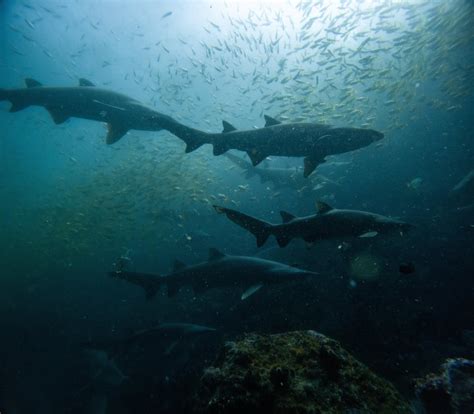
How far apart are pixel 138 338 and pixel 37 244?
1389 inches

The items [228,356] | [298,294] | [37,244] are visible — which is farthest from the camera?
[37,244]

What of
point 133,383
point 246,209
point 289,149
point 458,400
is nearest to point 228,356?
point 458,400

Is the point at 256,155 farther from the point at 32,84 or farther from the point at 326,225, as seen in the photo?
the point at 32,84

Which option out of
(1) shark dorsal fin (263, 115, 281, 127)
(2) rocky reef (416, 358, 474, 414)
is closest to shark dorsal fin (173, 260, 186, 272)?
(1) shark dorsal fin (263, 115, 281, 127)

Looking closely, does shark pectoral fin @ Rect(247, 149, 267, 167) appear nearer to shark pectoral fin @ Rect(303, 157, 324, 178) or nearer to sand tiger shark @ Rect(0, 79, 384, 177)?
sand tiger shark @ Rect(0, 79, 384, 177)

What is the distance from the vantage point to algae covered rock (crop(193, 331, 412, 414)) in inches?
74.5

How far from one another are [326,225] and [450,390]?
3454 millimetres

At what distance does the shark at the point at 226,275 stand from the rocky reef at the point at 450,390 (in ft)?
13.6

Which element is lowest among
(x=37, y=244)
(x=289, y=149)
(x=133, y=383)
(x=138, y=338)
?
(x=37, y=244)

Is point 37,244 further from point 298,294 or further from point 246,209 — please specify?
point 298,294

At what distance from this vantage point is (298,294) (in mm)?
8602

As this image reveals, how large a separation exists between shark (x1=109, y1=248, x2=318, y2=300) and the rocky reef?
163 inches

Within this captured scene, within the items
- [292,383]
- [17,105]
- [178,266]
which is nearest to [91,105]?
[17,105]

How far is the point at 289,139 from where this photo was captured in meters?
6.82
